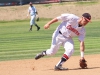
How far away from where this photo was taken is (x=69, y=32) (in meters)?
11.6

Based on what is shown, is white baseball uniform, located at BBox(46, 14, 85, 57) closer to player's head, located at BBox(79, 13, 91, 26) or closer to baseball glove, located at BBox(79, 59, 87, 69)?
player's head, located at BBox(79, 13, 91, 26)

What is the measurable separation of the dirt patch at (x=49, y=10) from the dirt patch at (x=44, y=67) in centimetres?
3508

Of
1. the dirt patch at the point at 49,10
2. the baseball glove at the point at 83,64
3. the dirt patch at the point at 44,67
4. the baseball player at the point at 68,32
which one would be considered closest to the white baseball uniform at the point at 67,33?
the baseball player at the point at 68,32

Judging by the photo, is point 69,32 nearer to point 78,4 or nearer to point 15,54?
point 15,54

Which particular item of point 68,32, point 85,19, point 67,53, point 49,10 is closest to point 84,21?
point 85,19

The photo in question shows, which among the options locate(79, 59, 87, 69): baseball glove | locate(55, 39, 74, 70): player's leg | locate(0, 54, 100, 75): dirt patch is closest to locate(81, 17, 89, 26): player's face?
locate(55, 39, 74, 70): player's leg

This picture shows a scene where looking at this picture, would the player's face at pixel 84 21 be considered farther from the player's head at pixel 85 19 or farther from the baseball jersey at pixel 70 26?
the baseball jersey at pixel 70 26

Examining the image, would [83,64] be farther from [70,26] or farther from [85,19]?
[85,19]

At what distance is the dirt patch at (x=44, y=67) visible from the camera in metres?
11.0

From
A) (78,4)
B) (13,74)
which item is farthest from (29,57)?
(78,4)

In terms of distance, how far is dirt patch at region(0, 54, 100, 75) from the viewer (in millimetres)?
10961

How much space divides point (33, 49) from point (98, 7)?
34321 millimetres

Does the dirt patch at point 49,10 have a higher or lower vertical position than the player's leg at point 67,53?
lower

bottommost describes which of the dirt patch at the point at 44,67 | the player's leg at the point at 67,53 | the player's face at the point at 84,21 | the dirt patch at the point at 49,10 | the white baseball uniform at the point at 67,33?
Answer: the dirt patch at the point at 49,10
